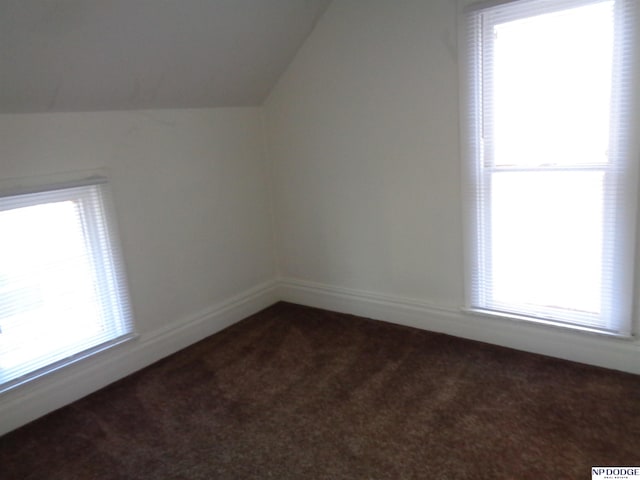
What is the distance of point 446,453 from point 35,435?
6.44 ft

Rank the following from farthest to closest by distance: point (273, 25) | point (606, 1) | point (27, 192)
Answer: point (273, 25) < point (27, 192) < point (606, 1)

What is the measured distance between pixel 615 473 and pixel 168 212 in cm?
268

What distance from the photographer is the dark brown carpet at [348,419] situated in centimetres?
213

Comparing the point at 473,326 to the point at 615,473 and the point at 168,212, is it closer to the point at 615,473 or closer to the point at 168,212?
the point at 615,473

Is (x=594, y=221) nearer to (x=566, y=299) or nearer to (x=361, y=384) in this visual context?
(x=566, y=299)

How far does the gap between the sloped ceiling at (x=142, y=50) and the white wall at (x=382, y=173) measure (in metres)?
0.33

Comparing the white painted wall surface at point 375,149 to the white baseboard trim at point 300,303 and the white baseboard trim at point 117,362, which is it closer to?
the white baseboard trim at point 300,303

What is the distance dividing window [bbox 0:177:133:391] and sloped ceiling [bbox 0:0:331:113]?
486 millimetres

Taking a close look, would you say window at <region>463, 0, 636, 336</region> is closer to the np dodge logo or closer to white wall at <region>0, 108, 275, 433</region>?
the np dodge logo

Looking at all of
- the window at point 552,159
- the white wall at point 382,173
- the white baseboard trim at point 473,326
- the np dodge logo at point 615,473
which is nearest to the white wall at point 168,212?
the white wall at point 382,173

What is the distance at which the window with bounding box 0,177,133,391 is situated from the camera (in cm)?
256

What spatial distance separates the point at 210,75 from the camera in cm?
313

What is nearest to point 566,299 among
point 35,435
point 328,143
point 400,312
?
point 400,312

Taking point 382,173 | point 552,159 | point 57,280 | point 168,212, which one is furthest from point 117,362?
point 552,159
